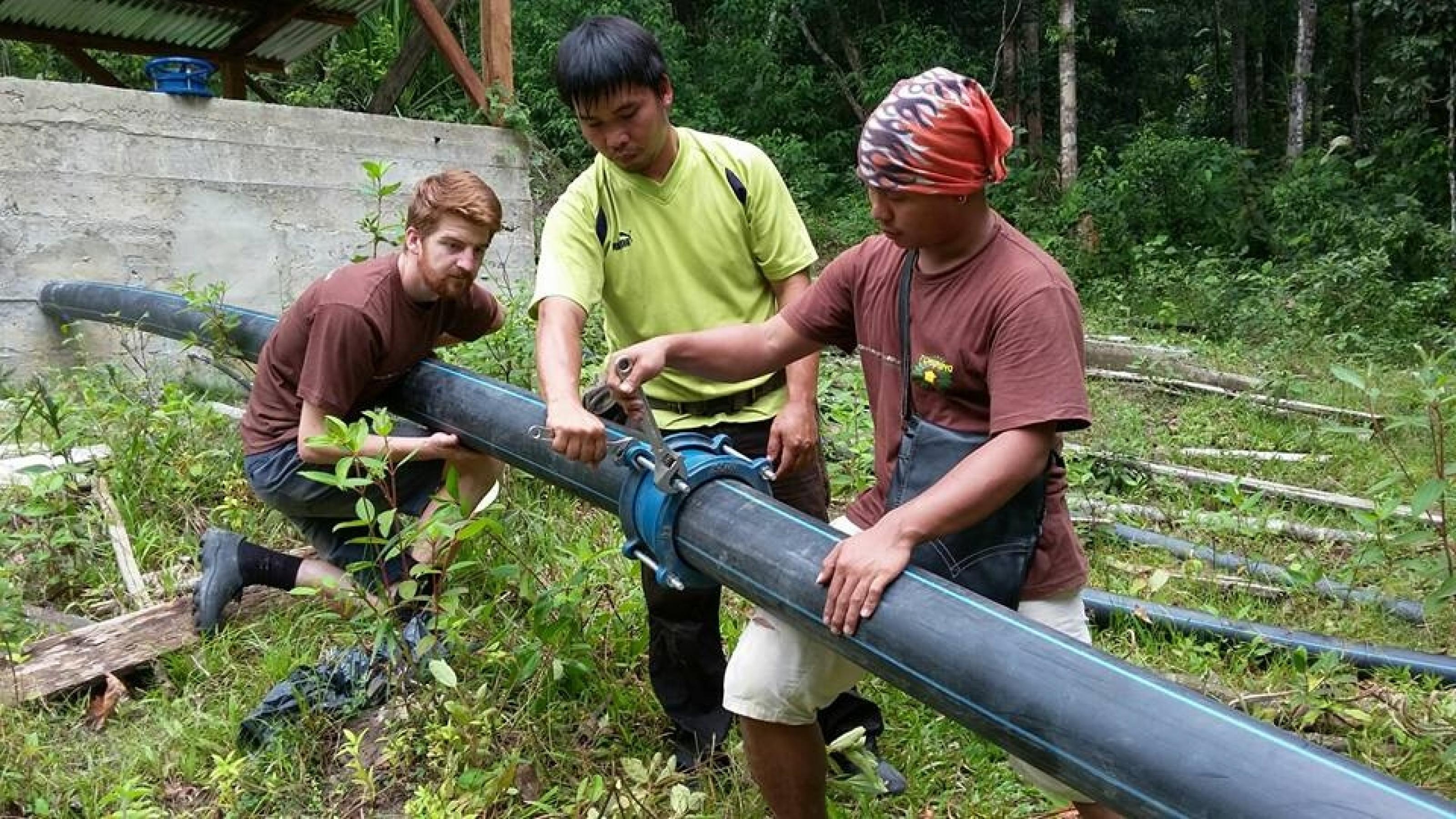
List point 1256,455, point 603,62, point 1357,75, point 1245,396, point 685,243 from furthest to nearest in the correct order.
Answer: point 1357,75
point 1245,396
point 1256,455
point 685,243
point 603,62

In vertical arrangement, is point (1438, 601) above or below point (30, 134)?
below

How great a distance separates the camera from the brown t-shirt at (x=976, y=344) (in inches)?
72.1

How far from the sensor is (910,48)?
16.1 meters

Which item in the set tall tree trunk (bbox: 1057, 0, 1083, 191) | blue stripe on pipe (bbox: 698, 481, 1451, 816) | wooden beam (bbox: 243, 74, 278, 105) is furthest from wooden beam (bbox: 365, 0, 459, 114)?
tall tree trunk (bbox: 1057, 0, 1083, 191)

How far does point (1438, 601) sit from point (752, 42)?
15.1 m

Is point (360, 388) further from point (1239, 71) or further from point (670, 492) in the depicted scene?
point (1239, 71)

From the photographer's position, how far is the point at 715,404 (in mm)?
2811

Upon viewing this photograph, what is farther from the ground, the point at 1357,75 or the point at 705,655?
the point at 1357,75

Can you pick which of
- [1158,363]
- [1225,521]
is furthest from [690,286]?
[1158,363]

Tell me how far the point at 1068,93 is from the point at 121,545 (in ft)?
41.3

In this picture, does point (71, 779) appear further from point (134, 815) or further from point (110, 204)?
point (110, 204)

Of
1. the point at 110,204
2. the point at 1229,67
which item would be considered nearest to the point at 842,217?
the point at 110,204

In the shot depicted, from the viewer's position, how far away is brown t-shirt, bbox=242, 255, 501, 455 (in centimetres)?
292

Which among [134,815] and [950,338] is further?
[134,815]
